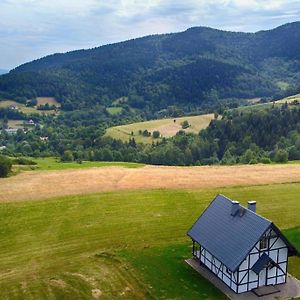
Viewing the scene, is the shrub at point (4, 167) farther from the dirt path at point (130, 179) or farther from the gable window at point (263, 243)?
the gable window at point (263, 243)

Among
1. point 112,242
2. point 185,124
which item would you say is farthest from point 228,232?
point 185,124

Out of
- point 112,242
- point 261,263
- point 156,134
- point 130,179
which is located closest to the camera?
point 261,263

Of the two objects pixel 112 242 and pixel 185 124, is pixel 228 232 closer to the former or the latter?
pixel 112 242

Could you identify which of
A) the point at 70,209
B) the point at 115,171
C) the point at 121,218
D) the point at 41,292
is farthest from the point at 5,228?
the point at 115,171

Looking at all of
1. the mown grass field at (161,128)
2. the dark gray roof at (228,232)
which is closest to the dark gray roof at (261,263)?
the dark gray roof at (228,232)

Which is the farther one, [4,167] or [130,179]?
[4,167]

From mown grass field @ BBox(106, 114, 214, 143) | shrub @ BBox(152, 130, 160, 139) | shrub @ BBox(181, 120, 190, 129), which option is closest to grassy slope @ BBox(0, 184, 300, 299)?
shrub @ BBox(152, 130, 160, 139)
